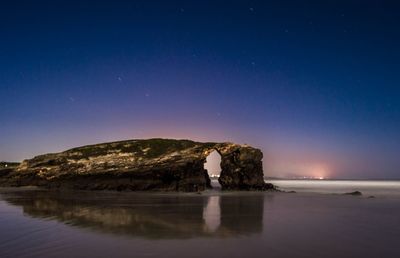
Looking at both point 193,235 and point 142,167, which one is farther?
point 142,167

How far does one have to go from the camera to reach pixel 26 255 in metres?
8.01

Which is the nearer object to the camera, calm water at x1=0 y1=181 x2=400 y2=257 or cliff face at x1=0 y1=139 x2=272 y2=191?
calm water at x1=0 y1=181 x2=400 y2=257

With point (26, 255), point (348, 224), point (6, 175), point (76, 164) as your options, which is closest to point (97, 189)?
point (76, 164)

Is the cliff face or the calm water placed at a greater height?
the cliff face

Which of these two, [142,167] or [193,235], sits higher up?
[142,167]

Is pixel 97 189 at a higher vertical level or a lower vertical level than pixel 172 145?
lower

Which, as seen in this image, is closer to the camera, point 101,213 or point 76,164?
point 101,213

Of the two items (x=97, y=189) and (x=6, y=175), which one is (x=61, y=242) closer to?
(x=97, y=189)

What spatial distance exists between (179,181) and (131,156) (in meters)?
5.09

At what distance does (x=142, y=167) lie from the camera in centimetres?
3359

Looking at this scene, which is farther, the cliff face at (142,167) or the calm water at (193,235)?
the cliff face at (142,167)

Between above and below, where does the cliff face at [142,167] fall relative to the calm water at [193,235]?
above

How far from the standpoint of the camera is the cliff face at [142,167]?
33.3 m

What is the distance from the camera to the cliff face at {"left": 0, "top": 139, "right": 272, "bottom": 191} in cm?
3331
